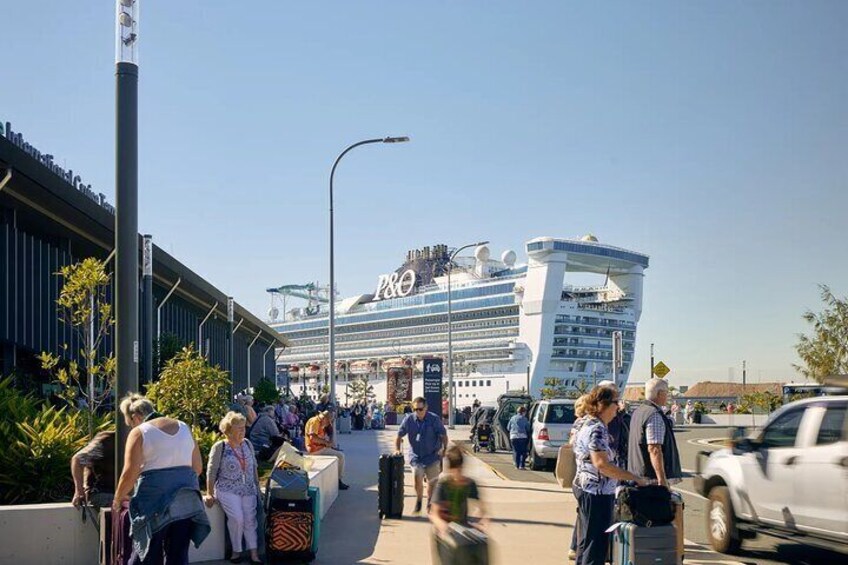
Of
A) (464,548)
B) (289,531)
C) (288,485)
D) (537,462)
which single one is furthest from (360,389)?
(464,548)

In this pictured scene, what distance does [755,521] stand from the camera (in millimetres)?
9875

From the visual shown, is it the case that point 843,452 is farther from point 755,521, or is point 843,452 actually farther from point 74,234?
point 74,234

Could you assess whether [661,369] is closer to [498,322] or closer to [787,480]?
[787,480]

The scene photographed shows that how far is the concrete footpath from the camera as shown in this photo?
33.2 ft

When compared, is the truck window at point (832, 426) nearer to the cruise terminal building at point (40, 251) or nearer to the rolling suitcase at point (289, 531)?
the rolling suitcase at point (289, 531)

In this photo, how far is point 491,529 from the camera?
12.0 meters

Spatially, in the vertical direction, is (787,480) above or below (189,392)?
below

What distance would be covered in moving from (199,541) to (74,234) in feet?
70.0

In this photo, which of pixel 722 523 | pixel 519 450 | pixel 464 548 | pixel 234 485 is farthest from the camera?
pixel 519 450

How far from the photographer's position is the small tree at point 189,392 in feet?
49.7

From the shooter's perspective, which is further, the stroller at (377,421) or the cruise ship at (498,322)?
the cruise ship at (498,322)

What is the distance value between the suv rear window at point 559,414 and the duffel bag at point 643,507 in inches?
555

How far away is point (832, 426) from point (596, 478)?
2.74 m

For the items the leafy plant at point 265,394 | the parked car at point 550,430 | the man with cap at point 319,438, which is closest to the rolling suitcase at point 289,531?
the man with cap at point 319,438
